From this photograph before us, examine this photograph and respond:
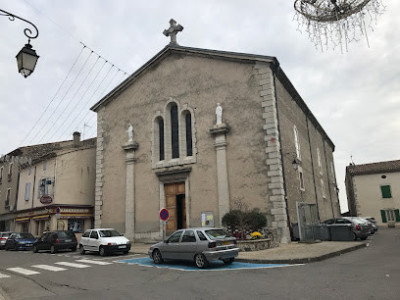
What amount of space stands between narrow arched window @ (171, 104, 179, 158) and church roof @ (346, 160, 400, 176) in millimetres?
29057

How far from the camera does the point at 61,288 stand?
328 inches

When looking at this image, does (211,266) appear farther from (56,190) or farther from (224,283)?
(56,190)

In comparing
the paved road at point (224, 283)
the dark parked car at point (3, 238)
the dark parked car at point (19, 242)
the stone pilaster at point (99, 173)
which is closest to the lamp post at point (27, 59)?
the paved road at point (224, 283)

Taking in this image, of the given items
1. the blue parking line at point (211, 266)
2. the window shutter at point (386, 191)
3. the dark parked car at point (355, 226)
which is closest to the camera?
the blue parking line at point (211, 266)

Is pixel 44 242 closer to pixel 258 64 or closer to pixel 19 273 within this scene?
pixel 19 273

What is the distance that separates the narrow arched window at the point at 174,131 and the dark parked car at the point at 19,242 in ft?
39.3

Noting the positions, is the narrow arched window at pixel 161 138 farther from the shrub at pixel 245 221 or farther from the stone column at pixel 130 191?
the shrub at pixel 245 221

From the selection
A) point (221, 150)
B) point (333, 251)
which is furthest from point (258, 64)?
point (333, 251)

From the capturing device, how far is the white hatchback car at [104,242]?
611 inches

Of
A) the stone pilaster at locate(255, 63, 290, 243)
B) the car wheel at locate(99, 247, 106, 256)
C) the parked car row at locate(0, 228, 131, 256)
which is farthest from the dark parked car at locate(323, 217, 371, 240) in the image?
the car wheel at locate(99, 247, 106, 256)

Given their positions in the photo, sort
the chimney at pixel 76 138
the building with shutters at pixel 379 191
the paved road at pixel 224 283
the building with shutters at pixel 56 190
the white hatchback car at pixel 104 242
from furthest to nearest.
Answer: the building with shutters at pixel 379 191 < the chimney at pixel 76 138 < the building with shutters at pixel 56 190 < the white hatchback car at pixel 104 242 < the paved road at pixel 224 283

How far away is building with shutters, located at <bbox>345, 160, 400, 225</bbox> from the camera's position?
38062 millimetres

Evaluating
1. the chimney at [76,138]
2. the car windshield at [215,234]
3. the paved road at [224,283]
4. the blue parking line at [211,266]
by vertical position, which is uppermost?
the chimney at [76,138]

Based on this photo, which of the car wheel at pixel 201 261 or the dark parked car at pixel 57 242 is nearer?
the car wheel at pixel 201 261
